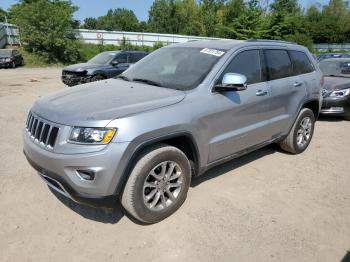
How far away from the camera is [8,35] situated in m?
30.3

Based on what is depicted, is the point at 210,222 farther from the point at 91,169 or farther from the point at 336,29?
the point at 336,29

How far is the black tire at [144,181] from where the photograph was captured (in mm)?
3188

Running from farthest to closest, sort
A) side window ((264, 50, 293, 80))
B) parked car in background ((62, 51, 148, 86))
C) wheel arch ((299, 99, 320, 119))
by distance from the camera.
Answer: parked car in background ((62, 51, 148, 86)) < wheel arch ((299, 99, 320, 119)) < side window ((264, 50, 293, 80))

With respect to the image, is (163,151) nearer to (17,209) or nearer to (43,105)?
(43,105)

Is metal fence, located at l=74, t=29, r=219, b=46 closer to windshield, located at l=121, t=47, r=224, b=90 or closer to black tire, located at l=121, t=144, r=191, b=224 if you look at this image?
windshield, located at l=121, t=47, r=224, b=90

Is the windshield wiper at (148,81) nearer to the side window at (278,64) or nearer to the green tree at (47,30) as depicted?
the side window at (278,64)

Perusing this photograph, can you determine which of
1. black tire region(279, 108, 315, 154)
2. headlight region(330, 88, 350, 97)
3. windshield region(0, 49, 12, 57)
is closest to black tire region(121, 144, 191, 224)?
black tire region(279, 108, 315, 154)

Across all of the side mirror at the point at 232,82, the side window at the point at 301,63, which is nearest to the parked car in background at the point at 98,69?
the side window at the point at 301,63

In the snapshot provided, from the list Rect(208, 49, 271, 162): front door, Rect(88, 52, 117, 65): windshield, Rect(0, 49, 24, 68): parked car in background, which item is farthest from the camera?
Rect(0, 49, 24, 68): parked car in background

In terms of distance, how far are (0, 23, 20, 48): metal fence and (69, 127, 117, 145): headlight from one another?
102 ft

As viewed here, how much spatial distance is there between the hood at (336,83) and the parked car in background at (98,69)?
682 centimetres

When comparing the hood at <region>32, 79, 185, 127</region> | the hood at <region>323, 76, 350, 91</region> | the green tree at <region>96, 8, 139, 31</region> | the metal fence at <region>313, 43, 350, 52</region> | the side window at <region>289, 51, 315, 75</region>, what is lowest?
the metal fence at <region>313, 43, 350, 52</region>

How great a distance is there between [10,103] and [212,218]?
26.5 ft

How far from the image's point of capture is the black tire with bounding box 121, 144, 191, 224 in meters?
3.19
